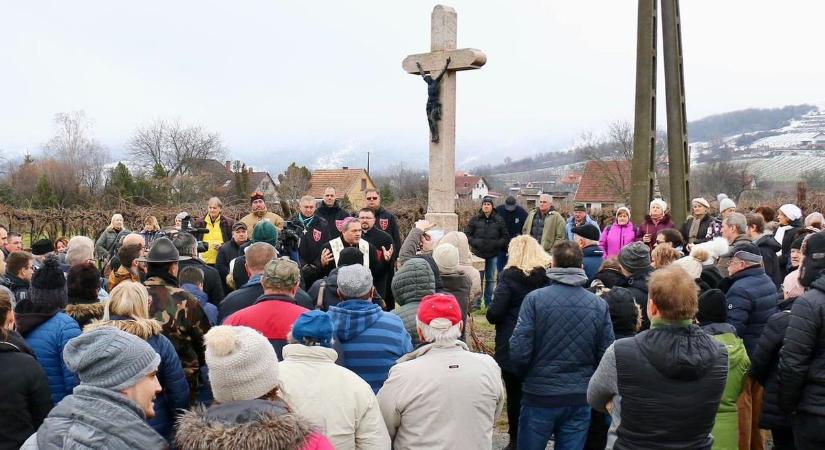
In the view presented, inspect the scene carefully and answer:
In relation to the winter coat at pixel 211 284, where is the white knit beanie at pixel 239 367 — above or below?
above

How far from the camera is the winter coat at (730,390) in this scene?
428 centimetres

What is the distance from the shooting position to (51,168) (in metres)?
46.9

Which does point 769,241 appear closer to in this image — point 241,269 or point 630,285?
point 630,285

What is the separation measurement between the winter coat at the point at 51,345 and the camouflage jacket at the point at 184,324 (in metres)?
0.52

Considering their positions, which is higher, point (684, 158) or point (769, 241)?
point (684, 158)

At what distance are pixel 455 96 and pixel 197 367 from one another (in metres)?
6.84

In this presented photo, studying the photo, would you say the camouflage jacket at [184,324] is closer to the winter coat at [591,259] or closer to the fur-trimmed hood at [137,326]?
the fur-trimmed hood at [137,326]

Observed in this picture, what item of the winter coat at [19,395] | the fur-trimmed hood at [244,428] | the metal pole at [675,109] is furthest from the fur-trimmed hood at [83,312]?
the metal pole at [675,109]

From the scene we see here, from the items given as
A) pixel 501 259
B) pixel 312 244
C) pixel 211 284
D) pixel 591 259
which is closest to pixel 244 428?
pixel 211 284

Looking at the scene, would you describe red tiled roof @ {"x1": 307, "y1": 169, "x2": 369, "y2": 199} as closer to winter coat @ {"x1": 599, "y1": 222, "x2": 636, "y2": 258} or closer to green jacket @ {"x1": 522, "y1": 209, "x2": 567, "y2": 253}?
green jacket @ {"x1": 522, "y1": 209, "x2": 567, "y2": 253}

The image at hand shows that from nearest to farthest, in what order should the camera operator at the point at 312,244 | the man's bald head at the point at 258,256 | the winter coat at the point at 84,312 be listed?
the winter coat at the point at 84,312 → the man's bald head at the point at 258,256 → the camera operator at the point at 312,244

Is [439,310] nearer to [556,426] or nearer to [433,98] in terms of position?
[556,426]

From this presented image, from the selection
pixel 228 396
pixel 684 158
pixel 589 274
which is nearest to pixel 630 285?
pixel 589 274

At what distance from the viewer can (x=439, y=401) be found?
10.5 ft
